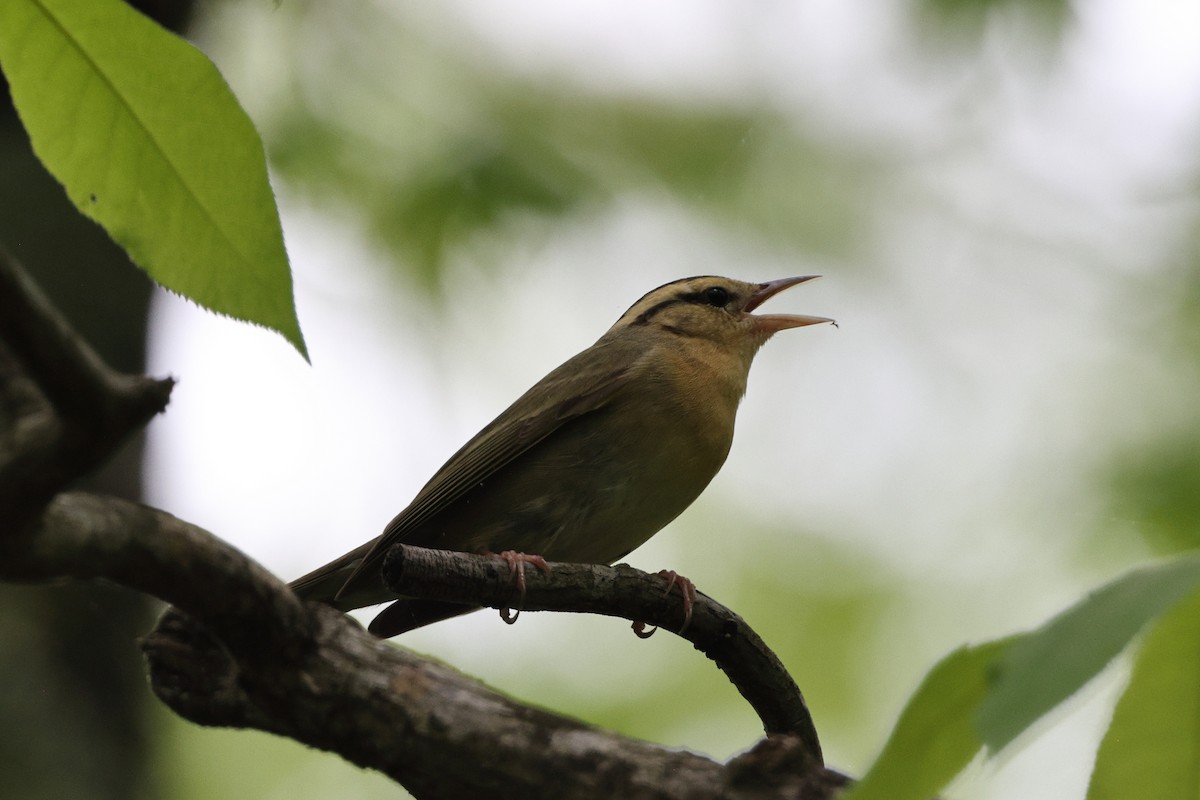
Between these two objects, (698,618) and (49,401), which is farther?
(698,618)

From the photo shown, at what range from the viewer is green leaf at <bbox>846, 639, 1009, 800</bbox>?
4.27ft

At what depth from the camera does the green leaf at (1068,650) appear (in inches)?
42.3

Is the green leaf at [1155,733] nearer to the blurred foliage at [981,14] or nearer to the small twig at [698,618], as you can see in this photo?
the small twig at [698,618]

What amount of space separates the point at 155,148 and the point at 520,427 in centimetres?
339

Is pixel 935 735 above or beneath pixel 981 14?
beneath

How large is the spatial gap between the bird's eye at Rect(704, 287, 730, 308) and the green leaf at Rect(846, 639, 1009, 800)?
4.97 meters

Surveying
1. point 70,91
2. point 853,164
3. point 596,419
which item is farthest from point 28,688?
point 853,164

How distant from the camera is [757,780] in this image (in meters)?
2.32

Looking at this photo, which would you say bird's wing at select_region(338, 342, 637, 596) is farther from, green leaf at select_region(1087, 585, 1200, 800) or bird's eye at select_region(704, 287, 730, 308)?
green leaf at select_region(1087, 585, 1200, 800)

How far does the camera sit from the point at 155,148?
1.72m

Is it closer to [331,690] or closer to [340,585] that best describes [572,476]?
[340,585]

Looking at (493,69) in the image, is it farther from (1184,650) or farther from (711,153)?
(1184,650)

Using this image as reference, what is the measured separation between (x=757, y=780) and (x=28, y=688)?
3.94 metres

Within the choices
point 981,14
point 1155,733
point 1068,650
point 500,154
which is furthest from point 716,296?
point 1068,650
